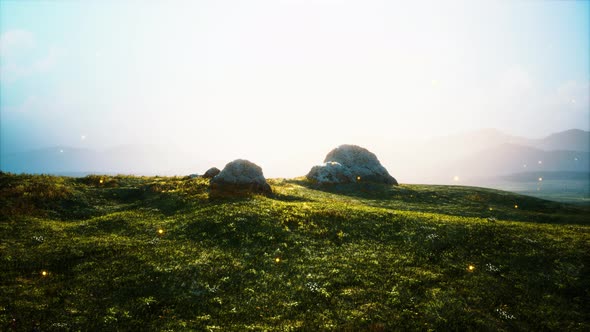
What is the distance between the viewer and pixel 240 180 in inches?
1688

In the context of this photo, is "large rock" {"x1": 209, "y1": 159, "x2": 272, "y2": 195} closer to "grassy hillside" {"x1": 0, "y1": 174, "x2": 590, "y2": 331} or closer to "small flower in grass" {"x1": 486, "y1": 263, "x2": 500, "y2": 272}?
"grassy hillside" {"x1": 0, "y1": 174, "x2": 590, "y2": 331}

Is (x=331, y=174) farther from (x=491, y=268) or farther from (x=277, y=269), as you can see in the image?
(x=277, y=269)

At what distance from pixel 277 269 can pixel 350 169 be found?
4770cm

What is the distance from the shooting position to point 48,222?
29.5 meters

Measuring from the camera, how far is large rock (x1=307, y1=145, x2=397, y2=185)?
6247 centimetres

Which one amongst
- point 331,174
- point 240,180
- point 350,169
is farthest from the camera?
point 350,169

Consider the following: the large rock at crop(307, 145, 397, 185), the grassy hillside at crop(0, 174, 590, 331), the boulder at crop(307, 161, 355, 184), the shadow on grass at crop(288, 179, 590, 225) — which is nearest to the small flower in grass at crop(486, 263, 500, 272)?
the grassy hillside at crop(0, 174, 590, 331)

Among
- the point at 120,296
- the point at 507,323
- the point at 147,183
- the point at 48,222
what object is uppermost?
the point at 147,183

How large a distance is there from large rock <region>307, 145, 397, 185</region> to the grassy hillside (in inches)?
1096

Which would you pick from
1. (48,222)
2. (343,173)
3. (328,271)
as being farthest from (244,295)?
(343,173)

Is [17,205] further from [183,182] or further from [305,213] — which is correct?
[305,213]

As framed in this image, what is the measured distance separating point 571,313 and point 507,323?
444 centimetres

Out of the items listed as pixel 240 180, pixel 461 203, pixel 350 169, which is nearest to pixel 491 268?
pixel 461 203

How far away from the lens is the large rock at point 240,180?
41.9m
